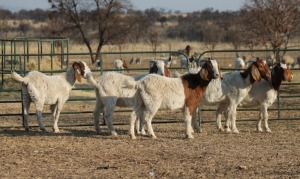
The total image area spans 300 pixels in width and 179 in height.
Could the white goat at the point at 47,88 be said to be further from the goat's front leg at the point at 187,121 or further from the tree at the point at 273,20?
the tree at the point at 273,20

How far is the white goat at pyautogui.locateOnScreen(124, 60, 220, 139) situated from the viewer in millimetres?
12672

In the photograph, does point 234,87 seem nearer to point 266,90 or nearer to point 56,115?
point 266,90

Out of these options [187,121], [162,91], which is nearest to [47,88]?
[162,91]

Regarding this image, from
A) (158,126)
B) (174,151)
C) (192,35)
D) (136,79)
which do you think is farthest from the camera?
(192,35)

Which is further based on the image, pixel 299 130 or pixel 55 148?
pixel 299 130

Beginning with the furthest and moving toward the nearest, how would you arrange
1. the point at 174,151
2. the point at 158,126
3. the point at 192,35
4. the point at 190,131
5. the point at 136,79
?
the point at 192,35 → the point at 158,126 → the point at 136,79 → the point at 190,131 → the point at 174,151

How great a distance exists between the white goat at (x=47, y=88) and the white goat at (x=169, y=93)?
1.60m

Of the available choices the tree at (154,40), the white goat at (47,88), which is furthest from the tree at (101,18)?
the white goat at (47,88)

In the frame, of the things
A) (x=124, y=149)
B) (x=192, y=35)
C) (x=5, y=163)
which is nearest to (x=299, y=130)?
(x=124, y=149)

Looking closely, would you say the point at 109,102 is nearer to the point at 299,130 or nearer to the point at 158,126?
the point at 158,126

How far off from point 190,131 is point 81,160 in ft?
10.3

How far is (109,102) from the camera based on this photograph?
43.6ft

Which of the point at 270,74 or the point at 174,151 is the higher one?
the point at 270,74

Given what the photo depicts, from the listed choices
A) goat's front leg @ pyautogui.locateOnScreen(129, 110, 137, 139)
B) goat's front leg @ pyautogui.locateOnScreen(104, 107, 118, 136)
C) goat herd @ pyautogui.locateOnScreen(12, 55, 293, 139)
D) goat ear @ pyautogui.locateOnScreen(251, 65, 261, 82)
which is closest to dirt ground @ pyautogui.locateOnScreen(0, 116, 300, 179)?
goat's front leg @ pyautogui.locateOnScreen(129, 110, 137, 139)
